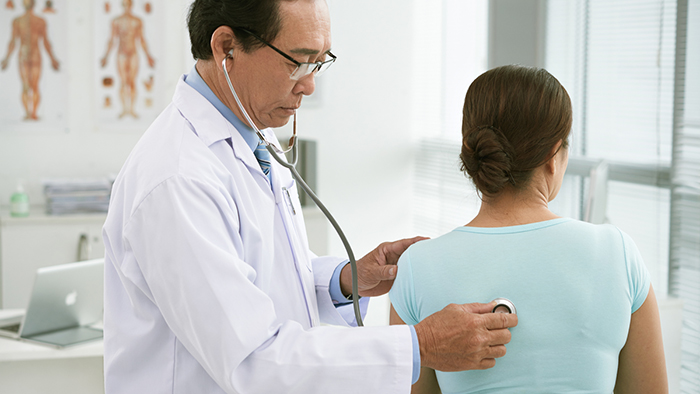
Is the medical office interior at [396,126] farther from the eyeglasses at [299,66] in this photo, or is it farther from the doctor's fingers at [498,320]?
the doctor's fingers at [498,320]

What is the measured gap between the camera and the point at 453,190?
3.57m

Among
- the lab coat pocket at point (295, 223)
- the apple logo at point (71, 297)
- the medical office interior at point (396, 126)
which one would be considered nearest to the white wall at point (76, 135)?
the medical office interior at point (396, 126)

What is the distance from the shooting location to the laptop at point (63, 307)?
1958 mm

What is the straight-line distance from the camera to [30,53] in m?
3.27

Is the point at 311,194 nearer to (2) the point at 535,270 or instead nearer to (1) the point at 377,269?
(1) the point at 377,269

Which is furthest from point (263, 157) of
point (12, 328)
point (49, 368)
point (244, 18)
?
point (12, 328)

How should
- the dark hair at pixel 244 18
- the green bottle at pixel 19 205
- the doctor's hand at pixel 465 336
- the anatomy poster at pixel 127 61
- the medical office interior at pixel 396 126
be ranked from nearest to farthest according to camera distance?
the doctor's hand at pixel 465 336 → the dark hair at pixel 244 18 → the medical office interior at pixel 396 126 → the green bottle at pixel 19 205 → the anatomy poster at pixel 127 61

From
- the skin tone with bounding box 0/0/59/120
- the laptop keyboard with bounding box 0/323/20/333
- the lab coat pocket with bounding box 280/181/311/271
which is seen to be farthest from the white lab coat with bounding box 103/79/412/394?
the skin tone with bounding box 0/0/59/120

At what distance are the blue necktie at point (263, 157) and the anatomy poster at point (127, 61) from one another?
8.02 feet

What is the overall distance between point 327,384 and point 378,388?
0.26ft

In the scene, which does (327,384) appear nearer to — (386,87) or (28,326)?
(28,326)

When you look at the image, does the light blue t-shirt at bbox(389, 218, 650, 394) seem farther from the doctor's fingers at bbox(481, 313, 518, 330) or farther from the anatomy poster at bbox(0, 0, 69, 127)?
the anatomy poster at bbox(0, 0, 69, 127)

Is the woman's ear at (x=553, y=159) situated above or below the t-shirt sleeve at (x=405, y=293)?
above

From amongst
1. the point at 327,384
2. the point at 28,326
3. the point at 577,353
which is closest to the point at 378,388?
the point at 327,384
